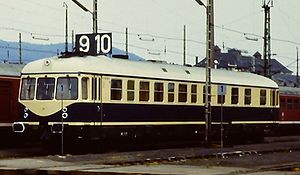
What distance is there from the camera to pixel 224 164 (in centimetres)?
2166

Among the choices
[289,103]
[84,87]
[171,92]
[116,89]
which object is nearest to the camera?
[84,87]

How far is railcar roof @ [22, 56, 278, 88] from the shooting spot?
1026 inches

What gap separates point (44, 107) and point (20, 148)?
146 inches

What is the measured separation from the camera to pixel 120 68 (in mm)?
27172

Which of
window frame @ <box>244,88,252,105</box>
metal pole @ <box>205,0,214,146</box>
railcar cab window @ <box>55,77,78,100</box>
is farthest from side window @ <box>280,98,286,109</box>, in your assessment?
railcar cab window @ <box>55,77,78,100</box>

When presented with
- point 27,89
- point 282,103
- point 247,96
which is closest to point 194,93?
point 247,96

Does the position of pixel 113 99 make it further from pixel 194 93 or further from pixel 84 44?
pixel 194 93

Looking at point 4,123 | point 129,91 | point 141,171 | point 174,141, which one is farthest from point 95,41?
point 141,171

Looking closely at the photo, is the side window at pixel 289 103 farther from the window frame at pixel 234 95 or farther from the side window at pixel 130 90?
the side window at pixel 130 90

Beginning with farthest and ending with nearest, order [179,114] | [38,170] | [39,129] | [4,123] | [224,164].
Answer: [179,114] < [4,123] < [39,129] < [224,164] < [38,170]

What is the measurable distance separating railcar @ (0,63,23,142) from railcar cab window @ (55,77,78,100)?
9.66 feet

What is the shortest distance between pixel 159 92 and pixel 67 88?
15.0 feet

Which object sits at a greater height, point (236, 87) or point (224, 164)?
point (236, 87)

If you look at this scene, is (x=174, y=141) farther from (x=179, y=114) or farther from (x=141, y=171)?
(x=141, y=171)
